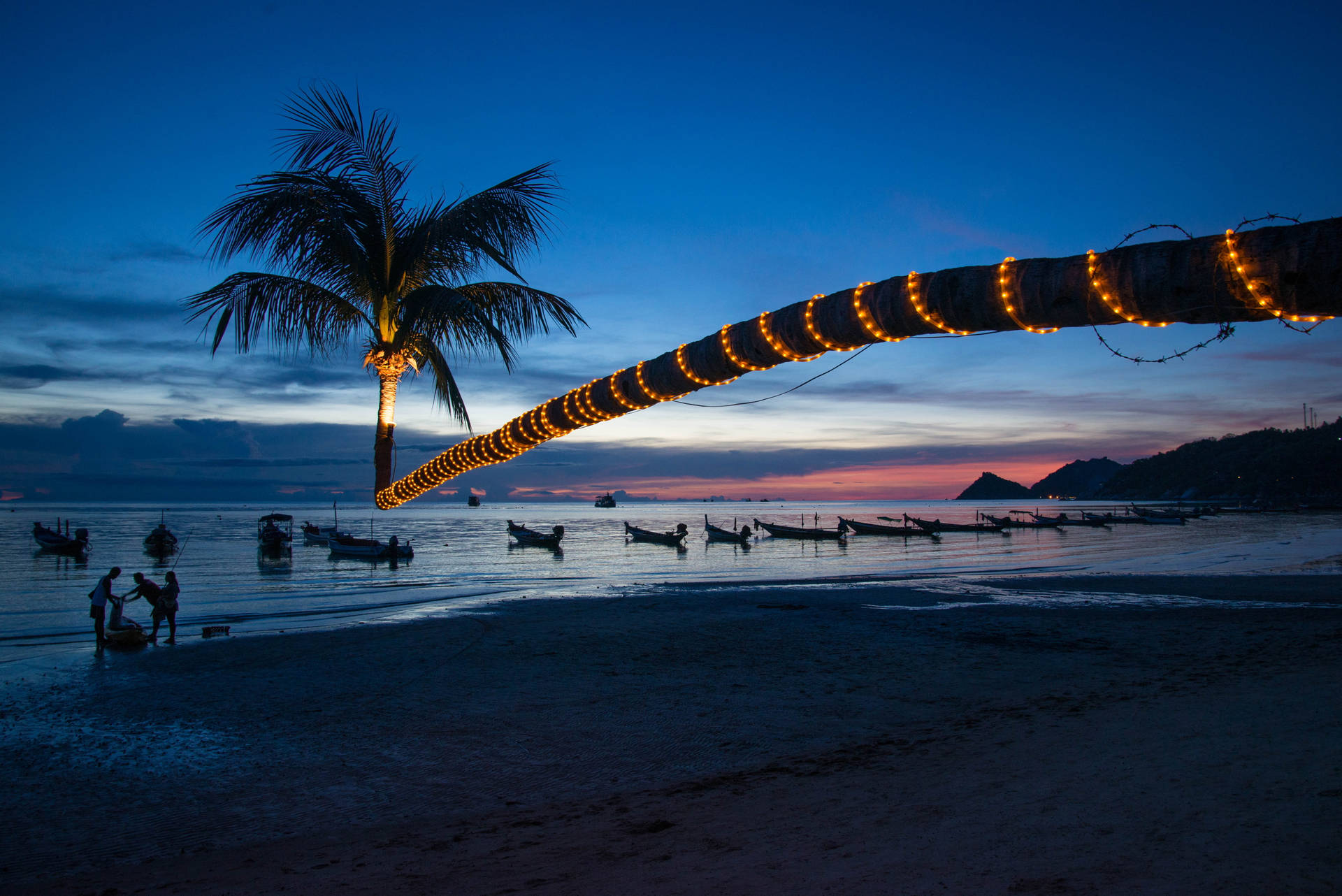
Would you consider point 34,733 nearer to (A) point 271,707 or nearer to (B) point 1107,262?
(A) point 271,707

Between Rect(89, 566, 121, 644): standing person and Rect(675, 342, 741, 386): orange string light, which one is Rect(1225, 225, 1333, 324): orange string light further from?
Rect(89, 566, 121, 644): standing person

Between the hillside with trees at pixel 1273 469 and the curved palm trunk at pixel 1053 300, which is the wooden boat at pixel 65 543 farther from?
the hillside with trees at pixel 1273 469

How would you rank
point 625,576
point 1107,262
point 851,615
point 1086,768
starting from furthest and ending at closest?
point 625,576 < point 851,615 < point 1086,768 < point 1107,262

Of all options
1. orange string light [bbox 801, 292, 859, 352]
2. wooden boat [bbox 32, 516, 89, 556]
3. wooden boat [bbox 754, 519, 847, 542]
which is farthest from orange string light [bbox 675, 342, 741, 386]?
wooden boat [bbox 754, 519, 847, 542]

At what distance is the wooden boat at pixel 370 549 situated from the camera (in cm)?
3897

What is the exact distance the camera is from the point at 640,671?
1028 centimetres

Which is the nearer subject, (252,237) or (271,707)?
(252,237)

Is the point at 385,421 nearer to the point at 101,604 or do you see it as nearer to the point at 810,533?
the point at 101,604

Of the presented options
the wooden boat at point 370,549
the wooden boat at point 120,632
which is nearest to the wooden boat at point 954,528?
the wooden boat at point 370,549

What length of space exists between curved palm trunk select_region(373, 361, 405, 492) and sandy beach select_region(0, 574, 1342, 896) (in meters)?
2.48

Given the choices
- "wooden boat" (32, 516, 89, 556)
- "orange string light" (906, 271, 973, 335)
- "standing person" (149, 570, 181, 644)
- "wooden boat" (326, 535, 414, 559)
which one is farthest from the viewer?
"wooden boat" (32, 516, 89, 556)

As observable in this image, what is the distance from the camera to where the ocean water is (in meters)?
19.6

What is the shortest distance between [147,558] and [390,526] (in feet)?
189

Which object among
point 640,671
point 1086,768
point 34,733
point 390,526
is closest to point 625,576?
point 640,671
